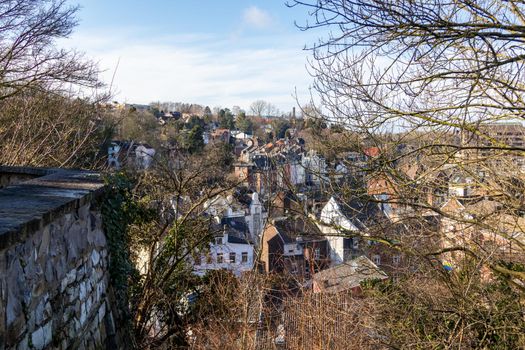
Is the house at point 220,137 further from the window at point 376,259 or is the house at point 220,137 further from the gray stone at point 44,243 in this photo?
the gray stone at point 44,243

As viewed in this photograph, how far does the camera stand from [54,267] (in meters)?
2.26

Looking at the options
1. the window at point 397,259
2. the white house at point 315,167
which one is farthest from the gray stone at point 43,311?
the window at point 397,259

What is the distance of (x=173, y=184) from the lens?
841 centimetres

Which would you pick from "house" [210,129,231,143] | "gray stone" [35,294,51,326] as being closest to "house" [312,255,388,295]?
"gray stone" [35,294,51,326]

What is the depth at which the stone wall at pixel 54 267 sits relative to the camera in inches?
71.0

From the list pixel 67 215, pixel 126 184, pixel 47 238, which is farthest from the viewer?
pixel 126 184

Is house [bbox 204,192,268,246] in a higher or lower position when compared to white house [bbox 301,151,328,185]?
lower

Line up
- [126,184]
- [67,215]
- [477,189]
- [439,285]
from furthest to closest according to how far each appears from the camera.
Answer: [439,285] < [477,189] < [126,184] < [67,215]

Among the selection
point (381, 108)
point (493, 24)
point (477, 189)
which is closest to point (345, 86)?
point (381, 108)

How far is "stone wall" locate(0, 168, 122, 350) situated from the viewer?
5.91 ft

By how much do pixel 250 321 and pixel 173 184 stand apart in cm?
269

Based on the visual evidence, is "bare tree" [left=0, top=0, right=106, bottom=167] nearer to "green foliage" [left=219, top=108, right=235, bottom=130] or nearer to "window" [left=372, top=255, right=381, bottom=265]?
"window" [left=372, top=255, right=381, bottom=265]

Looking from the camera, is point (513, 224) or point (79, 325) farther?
point (513, 224)

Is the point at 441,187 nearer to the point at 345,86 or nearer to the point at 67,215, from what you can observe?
the point at 345,86
